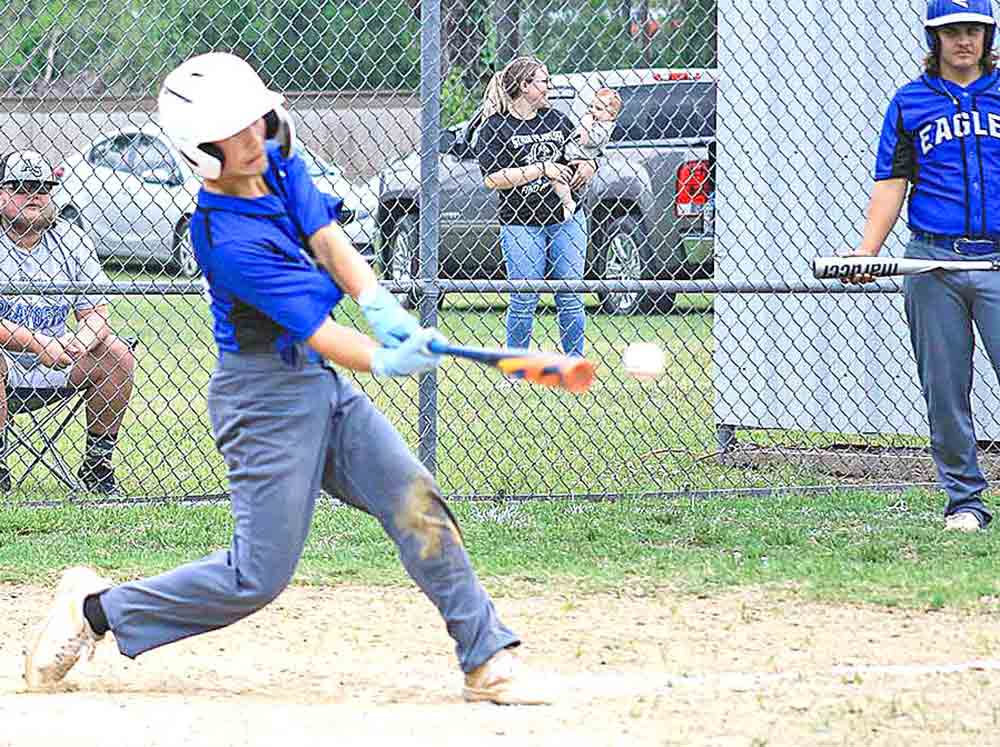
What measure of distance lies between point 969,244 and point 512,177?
2.65 meters

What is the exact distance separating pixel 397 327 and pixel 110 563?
2.64 m

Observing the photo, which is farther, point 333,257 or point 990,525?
point 990,525

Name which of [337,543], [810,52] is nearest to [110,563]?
[337,543]

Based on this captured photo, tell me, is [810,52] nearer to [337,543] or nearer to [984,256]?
[984,256]

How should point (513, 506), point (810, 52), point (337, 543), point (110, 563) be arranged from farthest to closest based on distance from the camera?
point (810, 52) < point (513, 506) < point (337, 543) < point (110, 563)

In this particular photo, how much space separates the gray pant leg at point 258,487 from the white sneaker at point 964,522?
10.8 feet

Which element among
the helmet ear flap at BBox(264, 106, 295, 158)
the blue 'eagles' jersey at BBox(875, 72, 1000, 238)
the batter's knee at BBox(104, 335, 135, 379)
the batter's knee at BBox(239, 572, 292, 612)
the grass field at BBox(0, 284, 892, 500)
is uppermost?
the helmet ear flap at BBox(264, 106, 295, 158)

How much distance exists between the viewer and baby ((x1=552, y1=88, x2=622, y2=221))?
8.91 meters

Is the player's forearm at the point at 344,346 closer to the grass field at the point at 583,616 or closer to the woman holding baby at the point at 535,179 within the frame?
the grass field at the point at 583,616

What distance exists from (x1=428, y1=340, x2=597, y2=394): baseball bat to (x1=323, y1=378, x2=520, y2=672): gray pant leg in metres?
0.56

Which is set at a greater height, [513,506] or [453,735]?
[453,735]

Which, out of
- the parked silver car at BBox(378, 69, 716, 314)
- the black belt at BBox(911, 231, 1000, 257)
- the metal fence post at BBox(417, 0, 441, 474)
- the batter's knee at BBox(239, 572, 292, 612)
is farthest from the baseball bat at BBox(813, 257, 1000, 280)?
the parked silver car at BBox(378, 69, 716, 314)

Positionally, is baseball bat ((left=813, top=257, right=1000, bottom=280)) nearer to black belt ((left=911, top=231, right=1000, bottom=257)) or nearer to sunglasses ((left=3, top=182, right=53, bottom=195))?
black belt ((left=911, top=231, right=1000, bottom=257))

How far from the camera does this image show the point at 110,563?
6578 mm
